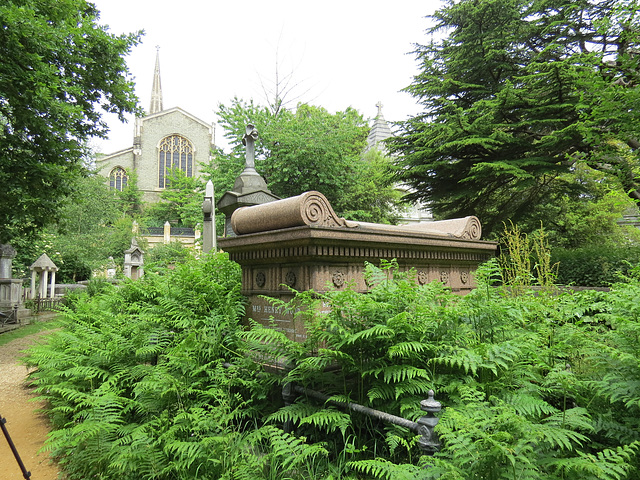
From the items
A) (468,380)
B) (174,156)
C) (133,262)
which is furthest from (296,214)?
(174,156)

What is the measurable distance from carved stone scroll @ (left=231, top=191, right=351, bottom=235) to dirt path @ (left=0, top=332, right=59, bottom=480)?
118 inches

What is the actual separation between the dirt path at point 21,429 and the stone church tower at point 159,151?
149 feet

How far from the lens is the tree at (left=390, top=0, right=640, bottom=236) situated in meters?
12.1

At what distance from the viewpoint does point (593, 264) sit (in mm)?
11258

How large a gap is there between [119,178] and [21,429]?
171ft

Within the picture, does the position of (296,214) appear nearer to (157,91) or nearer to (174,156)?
(174,156)

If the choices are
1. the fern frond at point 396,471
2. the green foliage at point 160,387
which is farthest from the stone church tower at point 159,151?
the fern frond at point 396,471

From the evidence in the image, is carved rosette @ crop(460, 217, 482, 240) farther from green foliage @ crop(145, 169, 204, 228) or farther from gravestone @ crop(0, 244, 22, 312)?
green foliage @ crop(145, 169, 204, 228)

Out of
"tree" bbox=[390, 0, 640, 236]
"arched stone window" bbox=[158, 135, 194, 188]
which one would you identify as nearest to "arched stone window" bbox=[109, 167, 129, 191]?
"arched stone window" bbox=[158, 135, 194, 188]

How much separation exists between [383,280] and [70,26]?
10.3 metres

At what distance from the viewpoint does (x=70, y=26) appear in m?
9.22

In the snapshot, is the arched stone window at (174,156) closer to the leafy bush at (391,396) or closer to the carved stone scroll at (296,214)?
the carved stone scroll at (296,214)

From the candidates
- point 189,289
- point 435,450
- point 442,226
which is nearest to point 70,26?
point 189,289

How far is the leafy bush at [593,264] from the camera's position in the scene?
423 inches
